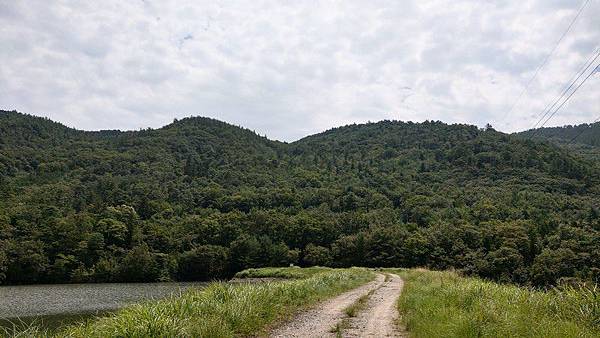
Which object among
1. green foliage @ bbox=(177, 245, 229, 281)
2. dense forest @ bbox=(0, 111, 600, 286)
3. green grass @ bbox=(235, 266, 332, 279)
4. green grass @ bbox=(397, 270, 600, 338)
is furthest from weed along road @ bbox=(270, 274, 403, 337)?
green foliage @ bbox=(177, 245, 229, 281)

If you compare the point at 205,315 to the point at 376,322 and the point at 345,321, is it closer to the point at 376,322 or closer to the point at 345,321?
the point at 345,321

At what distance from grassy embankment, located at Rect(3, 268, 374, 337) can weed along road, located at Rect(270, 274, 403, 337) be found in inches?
29.7

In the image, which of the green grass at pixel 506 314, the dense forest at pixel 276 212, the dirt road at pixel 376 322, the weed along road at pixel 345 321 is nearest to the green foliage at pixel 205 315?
the weed along road at pixel 345 321

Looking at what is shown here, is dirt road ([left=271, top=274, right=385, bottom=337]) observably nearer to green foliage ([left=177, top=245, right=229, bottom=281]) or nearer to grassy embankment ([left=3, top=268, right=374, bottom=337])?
grassy embankment ([left=3, top=268, right=374, bottom=337])

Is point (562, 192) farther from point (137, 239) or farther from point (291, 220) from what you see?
point (137, 239)

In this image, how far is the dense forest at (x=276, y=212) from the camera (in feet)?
284

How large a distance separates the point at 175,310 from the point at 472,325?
761 cm

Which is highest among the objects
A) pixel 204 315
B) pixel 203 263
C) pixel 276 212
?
pixel 276 212

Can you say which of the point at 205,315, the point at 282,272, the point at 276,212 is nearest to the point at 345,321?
the point at 205,315

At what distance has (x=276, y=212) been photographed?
5007 inches

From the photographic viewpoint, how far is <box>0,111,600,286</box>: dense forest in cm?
8644

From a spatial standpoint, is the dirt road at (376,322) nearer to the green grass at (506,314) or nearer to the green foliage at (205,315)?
the green grass at (506,314)

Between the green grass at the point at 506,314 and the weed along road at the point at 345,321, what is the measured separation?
0.72m

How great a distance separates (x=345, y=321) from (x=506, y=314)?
5.23 metres
